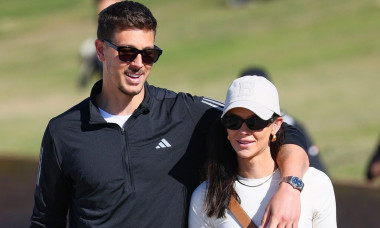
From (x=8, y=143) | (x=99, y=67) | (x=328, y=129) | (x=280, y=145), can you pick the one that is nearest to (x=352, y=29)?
(x=328, y=129)

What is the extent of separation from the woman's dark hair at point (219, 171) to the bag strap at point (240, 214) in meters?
0.02

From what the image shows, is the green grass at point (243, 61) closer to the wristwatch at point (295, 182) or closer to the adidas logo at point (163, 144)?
the adidas logo at point (163, 144)

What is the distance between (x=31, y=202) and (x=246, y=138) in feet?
19.9

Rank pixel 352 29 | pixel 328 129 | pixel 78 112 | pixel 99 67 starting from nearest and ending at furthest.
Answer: pixel 78 112 < pixel 99 67 < pixel 328 129 < pixel 352 29

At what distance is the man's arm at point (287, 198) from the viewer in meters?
3.53

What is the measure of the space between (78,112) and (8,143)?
12.3 metres

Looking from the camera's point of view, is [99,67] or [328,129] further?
[328,129]

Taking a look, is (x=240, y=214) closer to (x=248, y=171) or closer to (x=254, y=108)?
(x=248, y=171)

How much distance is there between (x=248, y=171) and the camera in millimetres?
3742

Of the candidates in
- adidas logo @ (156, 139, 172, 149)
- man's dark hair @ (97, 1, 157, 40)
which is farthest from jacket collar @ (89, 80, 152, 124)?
man's dark hair @ (97, 1, 157, 40)

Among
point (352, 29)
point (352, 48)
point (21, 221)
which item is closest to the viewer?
point (21, 221)

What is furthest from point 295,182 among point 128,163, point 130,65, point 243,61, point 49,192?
point 243,61

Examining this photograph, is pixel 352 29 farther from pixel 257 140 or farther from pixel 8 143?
pixel 257 140

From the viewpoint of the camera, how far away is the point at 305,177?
12.2 feet
